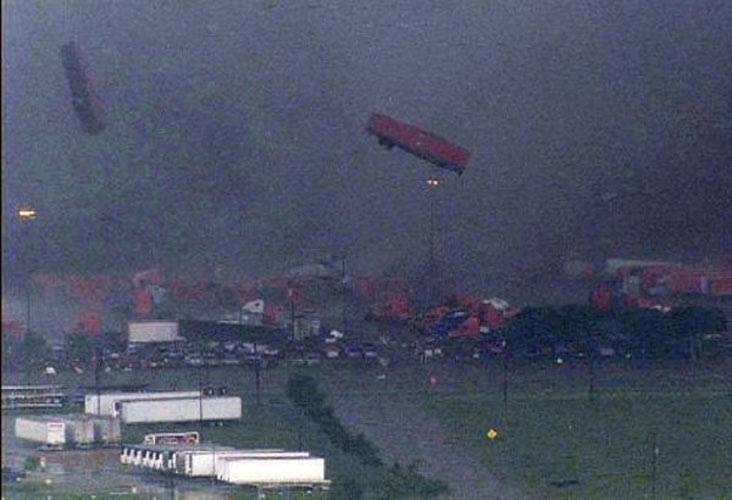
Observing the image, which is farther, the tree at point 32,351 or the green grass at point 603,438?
the tree at point 32,351

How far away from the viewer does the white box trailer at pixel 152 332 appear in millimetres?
6141

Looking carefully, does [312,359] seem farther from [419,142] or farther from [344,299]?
[419,142]

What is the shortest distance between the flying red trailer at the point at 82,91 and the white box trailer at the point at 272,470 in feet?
9.49

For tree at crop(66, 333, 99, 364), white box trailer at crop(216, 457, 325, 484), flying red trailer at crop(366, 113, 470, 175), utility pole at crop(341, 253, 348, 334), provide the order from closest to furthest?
1. white box trailer at crop(216, 457, 325, 484)
2. tree at crop(66, 333, 99, 364)
3. utility pole at crop(341, 253, 348, 334)
4. flying red trailer at crop(366, 113, 470, 175)

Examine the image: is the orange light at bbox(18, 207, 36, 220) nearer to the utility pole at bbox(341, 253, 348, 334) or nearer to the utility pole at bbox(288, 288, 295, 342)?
the utility pole at bbox(288, 288, 295, 342)

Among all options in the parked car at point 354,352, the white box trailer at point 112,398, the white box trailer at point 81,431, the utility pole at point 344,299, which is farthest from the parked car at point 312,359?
the white box trailer at point 81,431

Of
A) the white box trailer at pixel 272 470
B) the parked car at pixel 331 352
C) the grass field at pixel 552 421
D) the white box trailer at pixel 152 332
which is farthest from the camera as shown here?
the parked car at pixel 331 352

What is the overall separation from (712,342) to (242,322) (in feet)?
6.73

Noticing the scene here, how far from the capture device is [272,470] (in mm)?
4582

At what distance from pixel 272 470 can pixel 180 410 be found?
29.0 inches

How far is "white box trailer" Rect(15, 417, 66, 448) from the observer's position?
4.51m

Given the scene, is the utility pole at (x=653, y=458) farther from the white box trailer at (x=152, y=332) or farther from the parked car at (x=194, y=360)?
the white box trailer at (x=152, y=332)

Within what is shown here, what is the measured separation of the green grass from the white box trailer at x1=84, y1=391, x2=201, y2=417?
97 cm

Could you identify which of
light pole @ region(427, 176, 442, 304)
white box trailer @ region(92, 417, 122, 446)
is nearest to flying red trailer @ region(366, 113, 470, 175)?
light pole @ region(427, 176, 442, 304)
